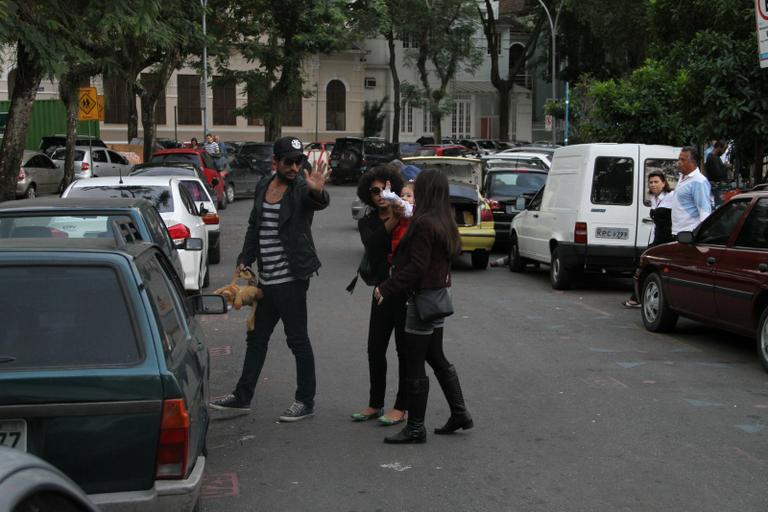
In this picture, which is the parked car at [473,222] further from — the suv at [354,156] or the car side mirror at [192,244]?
the suv at [354,156]

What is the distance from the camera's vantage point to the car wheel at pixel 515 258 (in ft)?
53.7

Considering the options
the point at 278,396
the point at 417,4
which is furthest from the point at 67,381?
the point at 417,4

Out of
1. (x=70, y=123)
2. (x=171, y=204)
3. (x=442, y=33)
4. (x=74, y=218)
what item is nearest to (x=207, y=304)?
(x=74, y=218)

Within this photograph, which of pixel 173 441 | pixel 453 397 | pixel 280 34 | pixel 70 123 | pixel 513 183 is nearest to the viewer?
pixel 173 441

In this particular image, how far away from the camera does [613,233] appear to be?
45.1 ft

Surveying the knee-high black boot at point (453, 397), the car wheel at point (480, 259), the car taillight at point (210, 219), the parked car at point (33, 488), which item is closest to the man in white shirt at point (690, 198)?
the car wheel at point (480, 259)

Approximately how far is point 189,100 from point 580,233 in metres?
51.0

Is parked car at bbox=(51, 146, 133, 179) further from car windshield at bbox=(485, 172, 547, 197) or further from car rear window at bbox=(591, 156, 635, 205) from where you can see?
car rear window at bbox=(591, 156, 635, 205)

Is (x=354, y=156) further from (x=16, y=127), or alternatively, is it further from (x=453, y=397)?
(x=453, y=397)

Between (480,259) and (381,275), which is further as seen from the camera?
(480,259)

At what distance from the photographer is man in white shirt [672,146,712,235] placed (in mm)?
11555

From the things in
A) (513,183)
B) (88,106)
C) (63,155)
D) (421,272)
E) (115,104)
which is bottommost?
(421,272)

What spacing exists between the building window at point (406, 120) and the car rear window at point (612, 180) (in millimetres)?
52564

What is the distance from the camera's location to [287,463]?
20.4ft
